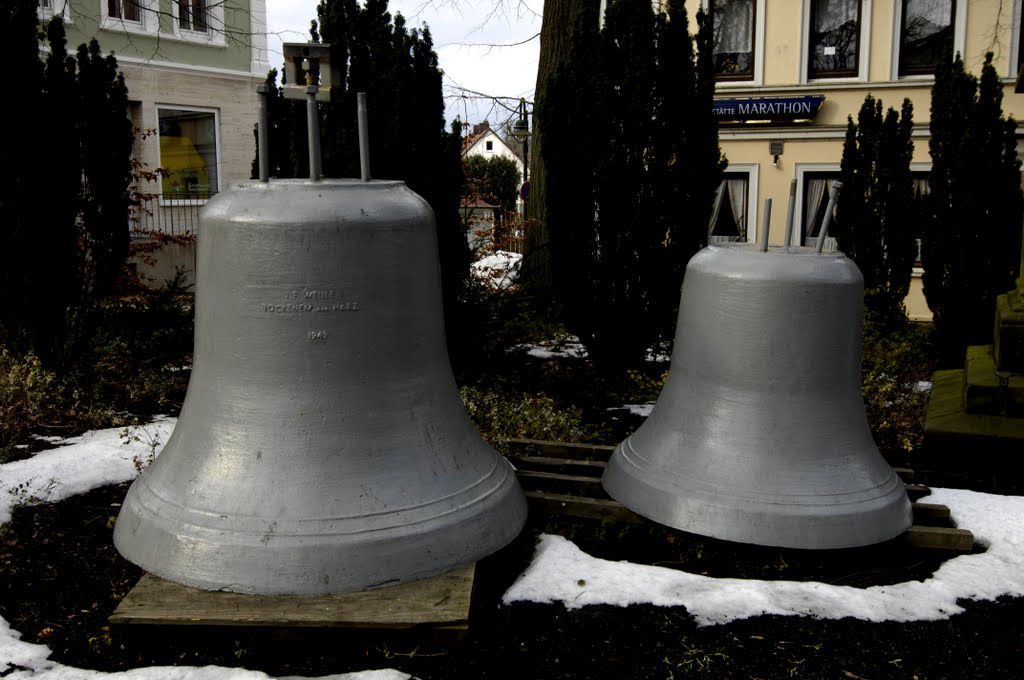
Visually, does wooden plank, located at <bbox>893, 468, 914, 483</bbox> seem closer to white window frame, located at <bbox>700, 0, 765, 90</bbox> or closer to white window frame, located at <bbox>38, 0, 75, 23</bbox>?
white window frame, located at <bbox>700, 0, 765, 90</bbox>

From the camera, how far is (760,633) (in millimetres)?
3082

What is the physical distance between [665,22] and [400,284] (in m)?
3.91

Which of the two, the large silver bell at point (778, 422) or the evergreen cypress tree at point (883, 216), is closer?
the large silver bell at point (778, 422)

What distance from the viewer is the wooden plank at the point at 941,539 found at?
3695 millimetres

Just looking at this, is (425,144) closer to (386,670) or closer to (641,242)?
(641,242)

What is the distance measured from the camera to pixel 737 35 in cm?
1636

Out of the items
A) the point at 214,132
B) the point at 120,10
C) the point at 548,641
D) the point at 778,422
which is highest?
the point at 120,10

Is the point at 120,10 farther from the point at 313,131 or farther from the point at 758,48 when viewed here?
the point at 313,131

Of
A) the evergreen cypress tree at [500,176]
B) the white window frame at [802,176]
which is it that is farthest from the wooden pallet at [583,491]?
the evergreen cypress tree at [500,176]

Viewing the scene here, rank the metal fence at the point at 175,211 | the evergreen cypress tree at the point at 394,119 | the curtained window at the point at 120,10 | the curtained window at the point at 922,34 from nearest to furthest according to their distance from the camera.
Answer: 1. the evergreen cypress tree at the point at 394,119
2. the curtained window at the point at 922,34
3. the metal fence at the point at 175,211
4. the curtained window at the point at 120,10

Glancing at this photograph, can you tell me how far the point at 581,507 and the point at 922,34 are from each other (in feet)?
46.7

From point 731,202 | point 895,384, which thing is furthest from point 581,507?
point 731,202

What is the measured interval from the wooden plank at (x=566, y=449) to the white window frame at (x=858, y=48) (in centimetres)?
1290

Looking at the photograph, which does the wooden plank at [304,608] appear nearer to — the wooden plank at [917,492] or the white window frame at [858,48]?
the wooden plank at [917,492]
